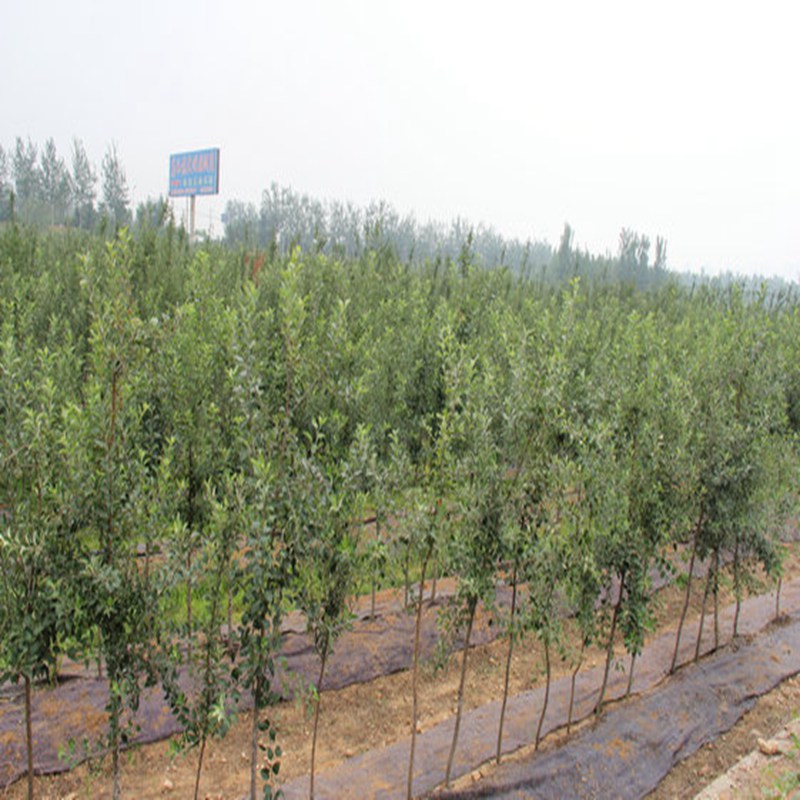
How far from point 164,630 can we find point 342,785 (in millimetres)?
2621

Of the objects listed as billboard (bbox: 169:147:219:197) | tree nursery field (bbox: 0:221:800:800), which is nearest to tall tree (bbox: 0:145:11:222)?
billboard (bbox: 169:147:219:197)

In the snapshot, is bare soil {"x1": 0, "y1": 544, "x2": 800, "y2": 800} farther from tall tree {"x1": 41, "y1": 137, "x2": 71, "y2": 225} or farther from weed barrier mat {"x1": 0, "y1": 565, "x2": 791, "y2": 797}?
tall tree {"x1": 41, "y1": 137, "x2": 71, "y2": 225}

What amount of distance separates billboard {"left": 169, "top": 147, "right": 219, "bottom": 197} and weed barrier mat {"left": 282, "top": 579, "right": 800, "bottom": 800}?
103ft

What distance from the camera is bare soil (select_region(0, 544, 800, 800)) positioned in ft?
19.6

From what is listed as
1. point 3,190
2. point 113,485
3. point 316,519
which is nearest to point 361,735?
point 316,519

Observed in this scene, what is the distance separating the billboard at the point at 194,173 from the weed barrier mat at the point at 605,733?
3149 centimetres

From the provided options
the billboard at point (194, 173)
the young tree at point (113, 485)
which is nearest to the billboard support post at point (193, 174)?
the billboard at point (194, 173)

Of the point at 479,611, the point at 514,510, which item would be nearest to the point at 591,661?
the point at 479,611

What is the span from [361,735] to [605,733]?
265 centimetres

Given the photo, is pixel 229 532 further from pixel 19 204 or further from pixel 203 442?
pixel 19 204

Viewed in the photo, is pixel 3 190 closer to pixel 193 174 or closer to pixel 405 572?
pixel 193 174

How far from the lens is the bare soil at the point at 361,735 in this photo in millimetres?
5980

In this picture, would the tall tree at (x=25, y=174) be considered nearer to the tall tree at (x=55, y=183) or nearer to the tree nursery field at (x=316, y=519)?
the tall tree at (x=55, y=183)

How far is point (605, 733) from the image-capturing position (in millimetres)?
7238
